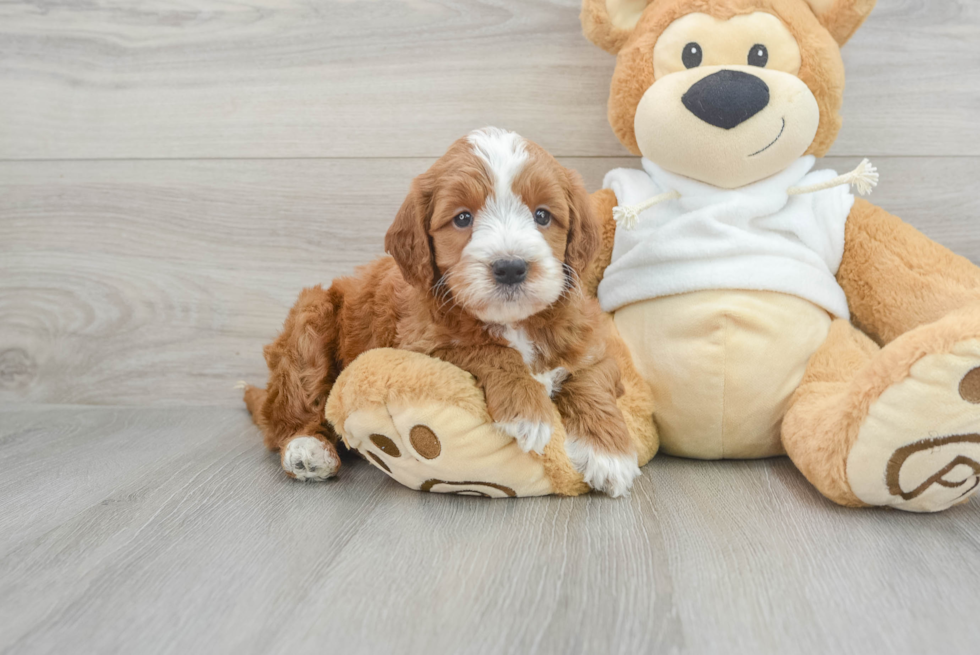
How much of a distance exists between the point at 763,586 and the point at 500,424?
54cm

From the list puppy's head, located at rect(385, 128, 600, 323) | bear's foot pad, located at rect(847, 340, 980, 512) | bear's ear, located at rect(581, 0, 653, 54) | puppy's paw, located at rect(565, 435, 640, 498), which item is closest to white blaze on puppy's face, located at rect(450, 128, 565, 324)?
puppy's head, located at rect(385, 128, 600, 323)

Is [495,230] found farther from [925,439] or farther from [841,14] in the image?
[841,14]

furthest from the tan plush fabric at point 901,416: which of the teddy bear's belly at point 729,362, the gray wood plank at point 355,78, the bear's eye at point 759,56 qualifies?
the gray wood plank at point 355,78

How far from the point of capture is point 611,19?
1.70m

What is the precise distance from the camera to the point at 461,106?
6.73 ft

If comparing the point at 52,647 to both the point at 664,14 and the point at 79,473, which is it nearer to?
the point at 79,473

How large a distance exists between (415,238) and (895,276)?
3.70 ft

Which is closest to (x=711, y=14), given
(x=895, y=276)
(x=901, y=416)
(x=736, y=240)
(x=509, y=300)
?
(x=736, y=240)

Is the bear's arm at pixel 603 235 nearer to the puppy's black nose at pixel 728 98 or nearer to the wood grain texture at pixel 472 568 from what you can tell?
the puppy's black nose at pixel 728 98

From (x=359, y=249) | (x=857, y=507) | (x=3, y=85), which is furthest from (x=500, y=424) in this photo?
(x=3, y=85)

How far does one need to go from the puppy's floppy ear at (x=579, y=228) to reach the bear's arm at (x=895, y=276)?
2.27ft

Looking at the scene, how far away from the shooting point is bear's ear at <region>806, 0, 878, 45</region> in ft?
5.14

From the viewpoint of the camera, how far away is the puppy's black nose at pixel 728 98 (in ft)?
4.85

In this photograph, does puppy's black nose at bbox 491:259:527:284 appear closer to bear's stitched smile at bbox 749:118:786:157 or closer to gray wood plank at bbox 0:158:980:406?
bear's stitched smile at bbox 749:118:786:157
